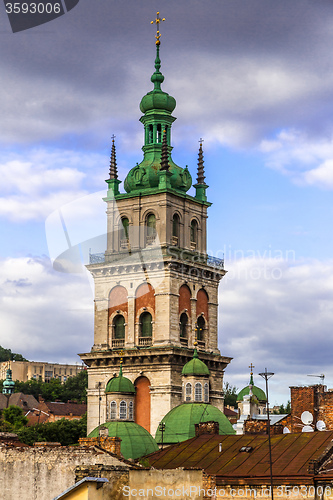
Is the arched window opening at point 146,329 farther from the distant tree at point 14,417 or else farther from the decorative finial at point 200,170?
the distant tree at point 14,417

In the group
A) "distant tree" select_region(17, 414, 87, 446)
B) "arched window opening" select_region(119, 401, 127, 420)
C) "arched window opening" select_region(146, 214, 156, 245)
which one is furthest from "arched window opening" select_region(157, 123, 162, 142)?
"distant tree" select_region(17, 414, 87, 446)

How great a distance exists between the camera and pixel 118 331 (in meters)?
120

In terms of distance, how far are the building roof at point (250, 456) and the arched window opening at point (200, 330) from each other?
47.1 metres

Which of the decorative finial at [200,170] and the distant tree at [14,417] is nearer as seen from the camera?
the decorative finial at [200,170]

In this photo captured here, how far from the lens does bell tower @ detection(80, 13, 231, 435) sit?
113438 millimetres

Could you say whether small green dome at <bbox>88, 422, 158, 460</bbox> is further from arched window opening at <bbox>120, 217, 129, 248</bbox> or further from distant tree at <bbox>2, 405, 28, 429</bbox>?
distant tree at <bbox>2, 405, 28, 429</bbox>

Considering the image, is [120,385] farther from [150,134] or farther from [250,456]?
[250,456]

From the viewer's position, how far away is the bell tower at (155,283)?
11344 centimetres

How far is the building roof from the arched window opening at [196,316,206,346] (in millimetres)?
47067

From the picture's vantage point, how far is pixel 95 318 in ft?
399

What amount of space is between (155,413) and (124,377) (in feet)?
16.4

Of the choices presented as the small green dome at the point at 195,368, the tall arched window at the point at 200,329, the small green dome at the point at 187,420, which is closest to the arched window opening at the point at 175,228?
the tall arched window at the point at 200,329

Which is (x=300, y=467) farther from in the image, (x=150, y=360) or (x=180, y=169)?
(x=180, y=169)

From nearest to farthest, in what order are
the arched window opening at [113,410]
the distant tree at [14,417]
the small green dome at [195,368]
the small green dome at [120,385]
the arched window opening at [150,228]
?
the arched window opening at [113,410], the small green dome at [195,368], the small green dome at [120,385], the arched window opening at [150,228], the distant tree at [14,417]
